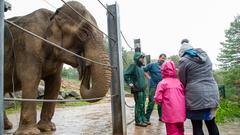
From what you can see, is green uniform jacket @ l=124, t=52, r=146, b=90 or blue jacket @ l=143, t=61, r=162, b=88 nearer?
green uniform jacket @ l=124, t=52, r=146, b=90

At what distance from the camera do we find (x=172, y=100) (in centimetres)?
407

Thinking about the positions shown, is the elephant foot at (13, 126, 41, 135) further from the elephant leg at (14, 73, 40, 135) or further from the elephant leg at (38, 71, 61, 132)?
the elephant leg at (38, 71, 61, 132)

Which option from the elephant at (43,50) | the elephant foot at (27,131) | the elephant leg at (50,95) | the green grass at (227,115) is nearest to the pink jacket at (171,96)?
the elephant at (43,50)

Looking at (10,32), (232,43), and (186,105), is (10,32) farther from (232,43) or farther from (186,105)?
(232,43)

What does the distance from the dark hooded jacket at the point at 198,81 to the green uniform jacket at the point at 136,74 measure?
2.07m

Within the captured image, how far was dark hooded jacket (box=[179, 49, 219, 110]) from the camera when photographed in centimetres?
383

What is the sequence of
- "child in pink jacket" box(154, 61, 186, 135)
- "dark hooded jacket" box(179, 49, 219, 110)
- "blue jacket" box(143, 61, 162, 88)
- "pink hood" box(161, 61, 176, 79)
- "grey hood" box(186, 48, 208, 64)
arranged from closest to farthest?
"dark hooded jacket" box(179, 49, 219, 110) < "grey hood" box(186, 48, 208, 64) < "child in pink jacket" box(154, 61, 186, 135) < "pink hood" box(161, 61, 176, 79) < "blue jacket" box(143, 61, 162, 88)

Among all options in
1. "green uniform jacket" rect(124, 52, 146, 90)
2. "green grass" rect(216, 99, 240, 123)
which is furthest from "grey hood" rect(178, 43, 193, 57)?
"green grass" rect(216, 99, 240, 123)

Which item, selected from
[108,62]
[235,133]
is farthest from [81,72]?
[235,133]

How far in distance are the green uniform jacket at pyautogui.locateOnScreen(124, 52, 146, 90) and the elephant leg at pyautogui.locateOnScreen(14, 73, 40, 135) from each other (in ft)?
5.93

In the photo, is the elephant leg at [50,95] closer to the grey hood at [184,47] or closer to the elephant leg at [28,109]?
the elephant leg at [28,109]

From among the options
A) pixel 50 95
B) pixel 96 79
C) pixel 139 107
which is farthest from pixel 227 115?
pixel 96 79

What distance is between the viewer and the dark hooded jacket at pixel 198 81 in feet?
12.6

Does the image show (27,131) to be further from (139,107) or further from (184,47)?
(184,47)
